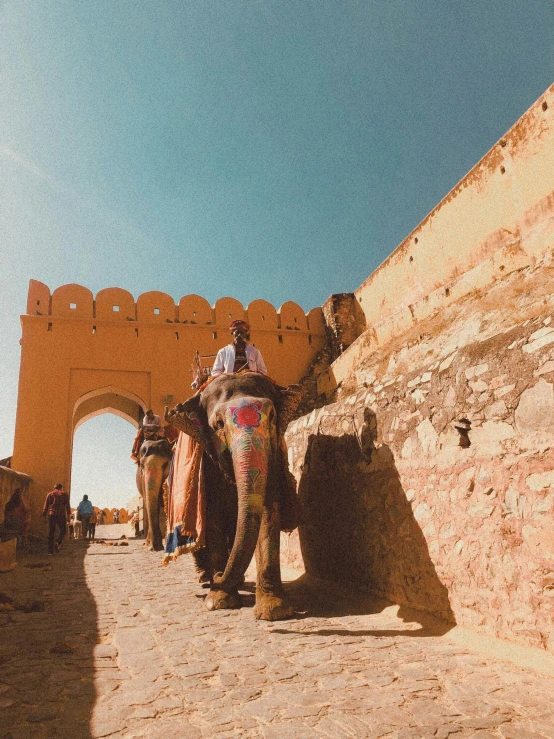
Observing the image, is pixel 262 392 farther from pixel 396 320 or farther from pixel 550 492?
pixel 396 320

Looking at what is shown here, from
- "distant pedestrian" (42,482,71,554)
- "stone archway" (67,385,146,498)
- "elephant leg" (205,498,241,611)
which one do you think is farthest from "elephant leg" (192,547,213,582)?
"stone archway" (67,385,146,498)

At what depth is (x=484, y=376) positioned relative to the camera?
2.95 meters

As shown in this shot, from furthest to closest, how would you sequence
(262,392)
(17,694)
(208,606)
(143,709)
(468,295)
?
1. (468,295)
2. (262,392)
3. (208,606)
4. (17,694)
5. (143,709)

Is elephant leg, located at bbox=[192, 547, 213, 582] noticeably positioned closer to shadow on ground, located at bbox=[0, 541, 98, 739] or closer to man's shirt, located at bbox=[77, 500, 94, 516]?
shadow on ground, located at bbox=[0, 541, 98, 739]

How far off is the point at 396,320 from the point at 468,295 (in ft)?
8.49

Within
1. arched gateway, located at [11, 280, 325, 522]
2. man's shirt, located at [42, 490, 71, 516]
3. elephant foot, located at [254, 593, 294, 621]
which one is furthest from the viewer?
arched gateway, located at [11, 280, 325, 522]

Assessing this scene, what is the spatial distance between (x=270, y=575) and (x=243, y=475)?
0.76m

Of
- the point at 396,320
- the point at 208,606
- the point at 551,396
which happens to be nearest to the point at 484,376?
the point at 551,396

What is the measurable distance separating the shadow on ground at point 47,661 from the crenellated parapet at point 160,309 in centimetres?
1224

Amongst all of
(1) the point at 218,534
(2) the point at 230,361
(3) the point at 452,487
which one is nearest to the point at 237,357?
(2) the point at 230,361

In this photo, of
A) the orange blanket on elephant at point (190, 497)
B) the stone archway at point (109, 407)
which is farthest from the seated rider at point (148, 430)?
the stone archway at point (109, 407)

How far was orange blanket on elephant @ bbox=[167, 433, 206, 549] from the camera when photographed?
4.43m

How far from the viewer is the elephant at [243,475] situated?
11.8 ft

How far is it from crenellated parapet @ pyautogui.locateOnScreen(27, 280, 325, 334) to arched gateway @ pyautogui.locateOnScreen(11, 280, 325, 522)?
0.03 metres
